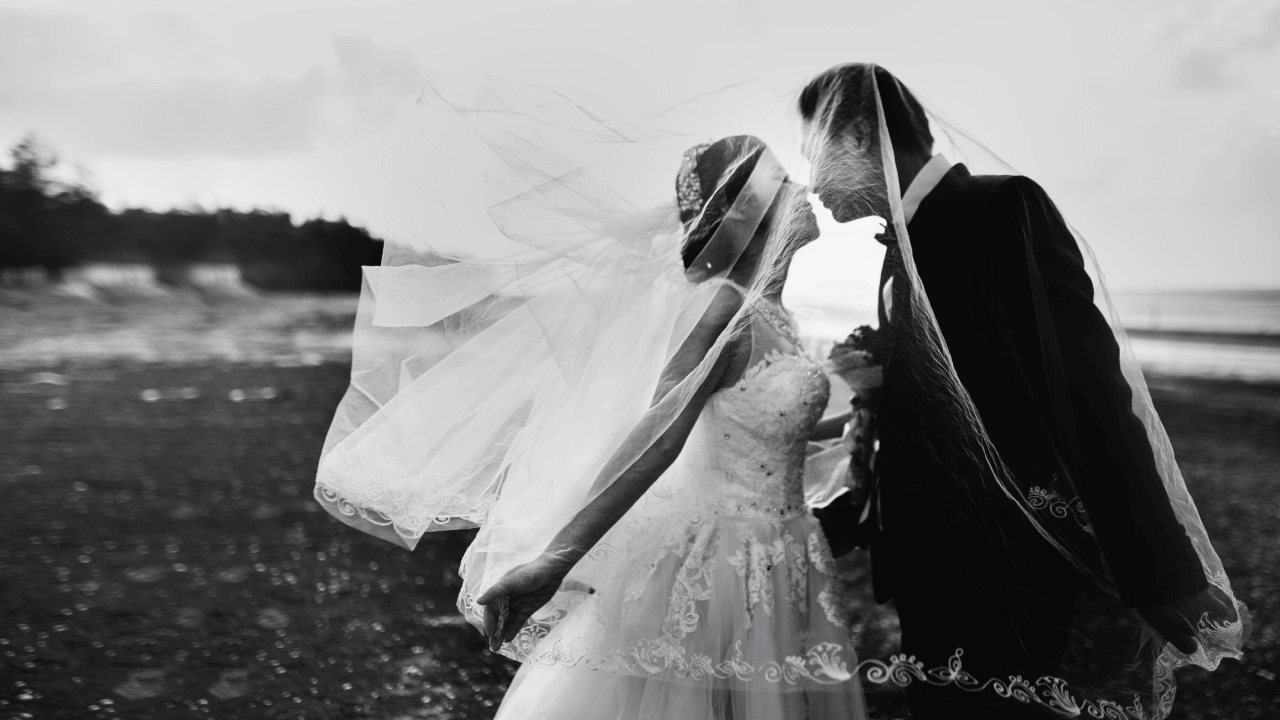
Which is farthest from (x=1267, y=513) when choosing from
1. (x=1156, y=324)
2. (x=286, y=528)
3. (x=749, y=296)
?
(x=1156, y=324)

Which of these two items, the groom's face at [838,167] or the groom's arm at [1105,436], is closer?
the groom's arm at [1105,436]

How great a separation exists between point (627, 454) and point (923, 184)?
3.07 feet

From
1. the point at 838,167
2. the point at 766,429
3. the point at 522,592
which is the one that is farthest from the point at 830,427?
the point at 522,592

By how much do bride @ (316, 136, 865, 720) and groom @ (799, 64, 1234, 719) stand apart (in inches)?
7.7

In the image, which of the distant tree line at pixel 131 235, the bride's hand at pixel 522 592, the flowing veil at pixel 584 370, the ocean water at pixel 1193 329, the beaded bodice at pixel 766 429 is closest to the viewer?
the bride's hand at pixel 522 592

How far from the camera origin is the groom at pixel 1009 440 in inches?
60.5

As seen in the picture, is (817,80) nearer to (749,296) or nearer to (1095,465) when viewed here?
(749,296)

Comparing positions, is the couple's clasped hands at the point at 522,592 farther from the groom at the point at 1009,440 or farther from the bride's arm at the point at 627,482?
the groom at the point at 1009,440

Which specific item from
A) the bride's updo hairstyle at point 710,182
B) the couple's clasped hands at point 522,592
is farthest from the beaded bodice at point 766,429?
the couple's clasped hands at point 522,592

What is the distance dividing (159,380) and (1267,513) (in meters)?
11.8

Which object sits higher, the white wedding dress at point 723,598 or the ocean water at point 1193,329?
the white wedding dress at point 723,598

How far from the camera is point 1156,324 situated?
20.8 meters

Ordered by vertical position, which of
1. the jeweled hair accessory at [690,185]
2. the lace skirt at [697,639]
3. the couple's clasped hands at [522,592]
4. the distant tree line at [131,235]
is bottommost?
the distant tree line at [131,235]

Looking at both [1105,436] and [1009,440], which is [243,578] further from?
[1105,436]
